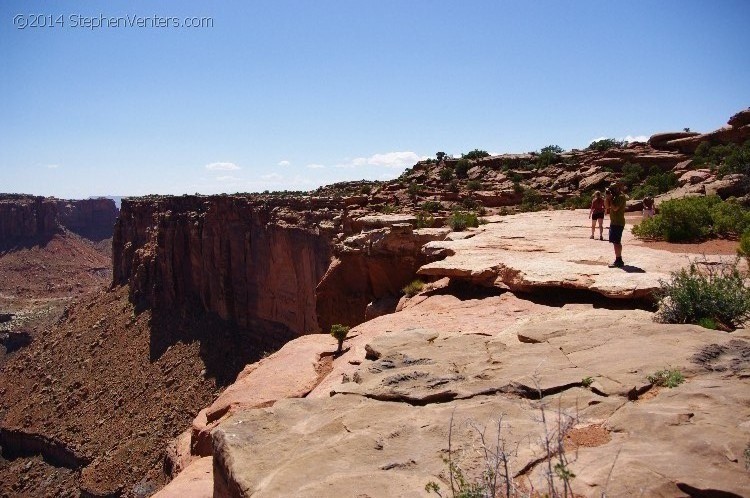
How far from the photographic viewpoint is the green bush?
11758 millimetres

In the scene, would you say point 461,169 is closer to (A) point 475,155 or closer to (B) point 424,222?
(A) point 475,155

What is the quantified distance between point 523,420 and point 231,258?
36.3 meters

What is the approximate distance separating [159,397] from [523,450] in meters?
29.1

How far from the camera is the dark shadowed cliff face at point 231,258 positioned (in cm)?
3039

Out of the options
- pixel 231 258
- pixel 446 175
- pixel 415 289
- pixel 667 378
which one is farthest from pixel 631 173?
pixel 231 258

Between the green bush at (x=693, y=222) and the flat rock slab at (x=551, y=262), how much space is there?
70cm

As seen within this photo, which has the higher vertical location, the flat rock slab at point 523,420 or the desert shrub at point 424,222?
the desert shrub at point 424,222

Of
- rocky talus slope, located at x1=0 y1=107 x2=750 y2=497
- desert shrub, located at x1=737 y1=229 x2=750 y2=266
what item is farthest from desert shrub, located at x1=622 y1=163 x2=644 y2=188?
desert shrub, located at x1=737 y1=229 x2=750 y2=266

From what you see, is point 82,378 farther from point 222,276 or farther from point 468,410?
point 468,410

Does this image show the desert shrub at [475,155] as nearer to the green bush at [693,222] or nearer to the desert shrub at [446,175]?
the desert shrub at [446,175]

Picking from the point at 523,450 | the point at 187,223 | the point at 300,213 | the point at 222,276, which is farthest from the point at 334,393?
the point at 187,223

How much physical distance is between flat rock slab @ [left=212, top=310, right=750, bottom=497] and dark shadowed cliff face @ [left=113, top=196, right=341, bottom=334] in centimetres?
2072

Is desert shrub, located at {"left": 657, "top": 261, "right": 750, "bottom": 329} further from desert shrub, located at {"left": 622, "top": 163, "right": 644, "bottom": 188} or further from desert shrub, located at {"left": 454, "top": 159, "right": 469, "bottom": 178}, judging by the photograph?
desert shrub, located at {"left": 454, "top": 159, "right": 469, "bottom": 178}

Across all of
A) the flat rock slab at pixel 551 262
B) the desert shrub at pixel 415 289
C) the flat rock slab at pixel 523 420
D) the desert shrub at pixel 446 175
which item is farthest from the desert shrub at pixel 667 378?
the desert shrub at pixel 446 175
